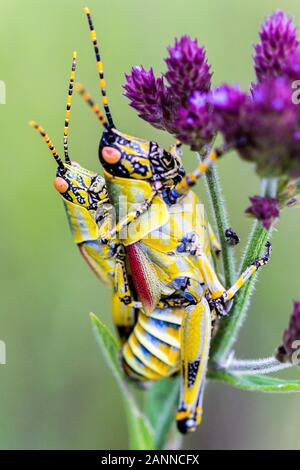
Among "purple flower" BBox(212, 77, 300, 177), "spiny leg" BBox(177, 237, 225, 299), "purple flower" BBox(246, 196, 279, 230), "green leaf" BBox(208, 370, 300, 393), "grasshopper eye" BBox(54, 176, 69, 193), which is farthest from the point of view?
"grasshopper eye" BBox(54, 176, 69, 193)

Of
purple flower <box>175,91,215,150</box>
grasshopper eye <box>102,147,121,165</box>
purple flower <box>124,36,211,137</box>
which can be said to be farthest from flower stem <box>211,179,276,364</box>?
grasshopper eye <box>102,147,121,165</box>

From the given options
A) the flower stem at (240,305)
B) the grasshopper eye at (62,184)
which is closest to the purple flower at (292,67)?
the flower stem at (240,305)

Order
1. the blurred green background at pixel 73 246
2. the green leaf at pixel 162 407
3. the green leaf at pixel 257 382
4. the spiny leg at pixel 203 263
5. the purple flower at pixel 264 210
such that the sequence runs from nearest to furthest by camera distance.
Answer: the purple flower at pixel 264 210 < the green leaf at pixel 257 382 < the spiny leg at pixel 203 263 < the green leaf at pixel 162 407 < the blurred green background at pixel 73 246

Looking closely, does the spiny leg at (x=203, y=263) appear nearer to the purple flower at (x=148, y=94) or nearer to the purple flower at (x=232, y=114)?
the purple flower at (x=148, y=94)

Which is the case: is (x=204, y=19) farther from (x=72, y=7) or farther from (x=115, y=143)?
(x=115, y=143)

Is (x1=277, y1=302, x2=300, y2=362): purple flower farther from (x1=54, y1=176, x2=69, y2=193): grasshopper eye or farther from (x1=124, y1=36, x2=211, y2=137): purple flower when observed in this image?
(x1=54, y1=176, x2=69, y2=193): grasshopper eye

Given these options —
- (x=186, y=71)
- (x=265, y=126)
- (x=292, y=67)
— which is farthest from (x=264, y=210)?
(x=186, y=71)

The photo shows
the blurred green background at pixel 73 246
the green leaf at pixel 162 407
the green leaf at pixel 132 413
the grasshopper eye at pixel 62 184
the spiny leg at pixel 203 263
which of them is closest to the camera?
the spiny leg at pixel 203 263
